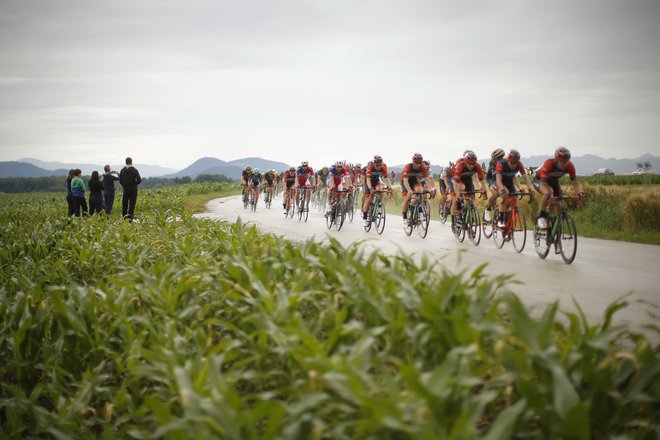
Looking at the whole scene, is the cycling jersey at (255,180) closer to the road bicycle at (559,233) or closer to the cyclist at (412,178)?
the cyclist at (412,178)

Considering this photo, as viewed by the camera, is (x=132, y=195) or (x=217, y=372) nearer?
(x=217, y=372)

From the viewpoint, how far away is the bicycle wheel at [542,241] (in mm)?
10047

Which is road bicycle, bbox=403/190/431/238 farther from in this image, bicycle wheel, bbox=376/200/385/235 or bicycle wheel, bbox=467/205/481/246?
bicycle wheel, bbox=467/205/481/246

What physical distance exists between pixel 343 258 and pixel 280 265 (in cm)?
63

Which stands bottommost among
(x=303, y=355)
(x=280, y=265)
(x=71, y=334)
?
(x=71, y=334)

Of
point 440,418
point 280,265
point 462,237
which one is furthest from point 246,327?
point 462,237

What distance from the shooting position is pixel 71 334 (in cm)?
428

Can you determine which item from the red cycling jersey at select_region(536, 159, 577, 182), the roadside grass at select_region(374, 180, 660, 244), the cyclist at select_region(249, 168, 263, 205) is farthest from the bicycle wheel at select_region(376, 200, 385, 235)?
the cyclist at select_region(249, 168, 263, 205)

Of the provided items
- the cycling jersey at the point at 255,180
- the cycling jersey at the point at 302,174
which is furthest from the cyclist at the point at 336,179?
the cycling jersey at the point at 255,180

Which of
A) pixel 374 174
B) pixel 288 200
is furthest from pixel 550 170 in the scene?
pixel 288 200

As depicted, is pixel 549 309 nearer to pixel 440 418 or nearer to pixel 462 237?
pixel 440 418

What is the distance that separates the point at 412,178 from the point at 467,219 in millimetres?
2882

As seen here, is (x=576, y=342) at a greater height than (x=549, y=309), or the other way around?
(x=549, y=309)

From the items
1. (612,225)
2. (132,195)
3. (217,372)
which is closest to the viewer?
(217,372)
